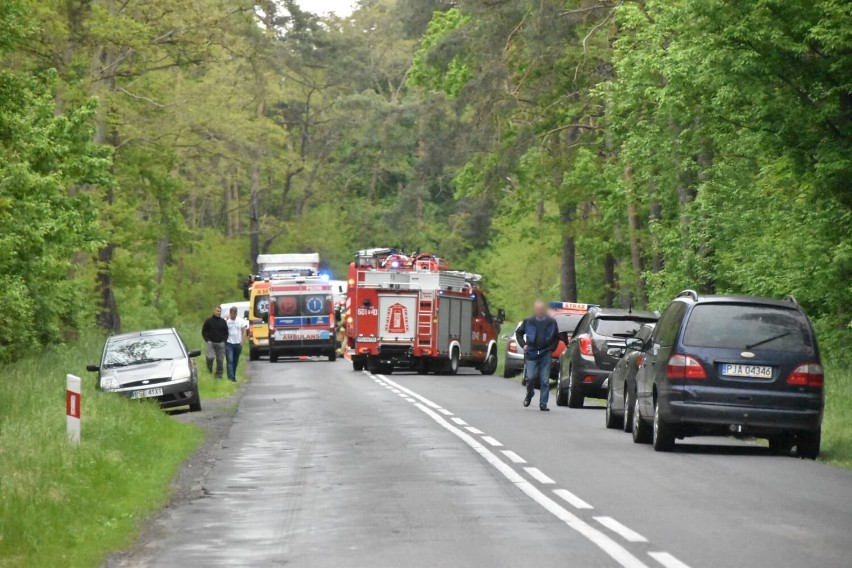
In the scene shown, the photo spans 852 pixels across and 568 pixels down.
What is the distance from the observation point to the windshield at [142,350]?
27.8 m

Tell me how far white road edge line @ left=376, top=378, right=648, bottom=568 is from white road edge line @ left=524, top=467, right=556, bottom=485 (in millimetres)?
128

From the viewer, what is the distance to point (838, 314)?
30094mm

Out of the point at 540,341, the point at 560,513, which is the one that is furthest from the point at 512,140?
the point at 560,513

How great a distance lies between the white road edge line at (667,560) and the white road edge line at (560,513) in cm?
12

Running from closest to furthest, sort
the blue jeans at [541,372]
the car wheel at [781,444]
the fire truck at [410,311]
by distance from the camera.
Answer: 1. the car wheel at [781,444]
2. the blue jeans at [541,372]
3. the fire truck at [410,311]

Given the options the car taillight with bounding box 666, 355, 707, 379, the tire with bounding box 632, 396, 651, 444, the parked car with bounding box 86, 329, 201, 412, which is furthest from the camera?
the parked car with bounding box 86, 329, 201, 412

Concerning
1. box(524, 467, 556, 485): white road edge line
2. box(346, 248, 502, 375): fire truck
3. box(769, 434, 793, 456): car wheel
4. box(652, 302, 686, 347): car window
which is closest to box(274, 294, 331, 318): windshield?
box(346, 248, 502, 375): fire truck

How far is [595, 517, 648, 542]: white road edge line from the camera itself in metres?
10.7

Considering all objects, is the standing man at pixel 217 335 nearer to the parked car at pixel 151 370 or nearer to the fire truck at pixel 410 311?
the fire truck at pixel 410 311

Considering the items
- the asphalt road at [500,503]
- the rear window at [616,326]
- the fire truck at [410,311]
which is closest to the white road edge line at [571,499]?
the asphalt road at [500,503]

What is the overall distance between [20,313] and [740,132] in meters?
13.9

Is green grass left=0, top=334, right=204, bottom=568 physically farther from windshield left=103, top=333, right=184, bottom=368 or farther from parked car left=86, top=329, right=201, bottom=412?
windshield left=103, top=333, right=184, bottom=368

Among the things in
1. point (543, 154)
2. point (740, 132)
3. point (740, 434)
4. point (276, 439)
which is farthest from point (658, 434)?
point (543, 154)

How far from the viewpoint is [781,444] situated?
19250 mm
